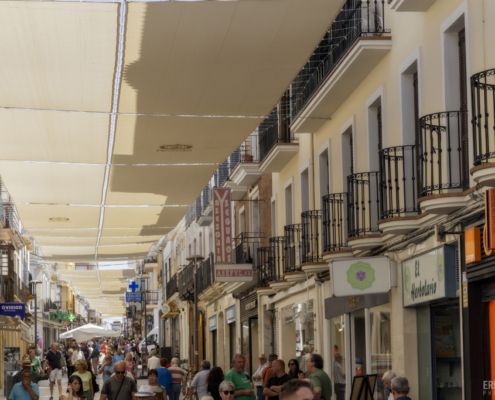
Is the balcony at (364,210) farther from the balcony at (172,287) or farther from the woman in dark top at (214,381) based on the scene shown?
the balcony at (172,287)

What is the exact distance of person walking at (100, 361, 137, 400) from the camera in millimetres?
11961

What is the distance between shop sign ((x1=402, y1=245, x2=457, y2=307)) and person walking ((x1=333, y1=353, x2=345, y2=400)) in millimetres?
4387

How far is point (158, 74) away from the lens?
33.4ft

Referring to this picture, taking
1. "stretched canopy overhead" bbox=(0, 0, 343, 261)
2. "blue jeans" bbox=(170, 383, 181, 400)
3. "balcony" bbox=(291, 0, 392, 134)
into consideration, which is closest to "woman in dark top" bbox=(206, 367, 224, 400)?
"stretched canopy overhead" bbox=(0, 0, 343, 261)

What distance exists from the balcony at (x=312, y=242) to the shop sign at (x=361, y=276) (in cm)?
356

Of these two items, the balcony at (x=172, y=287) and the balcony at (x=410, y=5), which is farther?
the balcony at (x=172, y=287)

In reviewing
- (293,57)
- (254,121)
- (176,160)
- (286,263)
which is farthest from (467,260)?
(286,263)

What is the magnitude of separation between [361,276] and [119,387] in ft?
13.7

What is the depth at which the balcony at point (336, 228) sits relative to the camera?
49.0ft

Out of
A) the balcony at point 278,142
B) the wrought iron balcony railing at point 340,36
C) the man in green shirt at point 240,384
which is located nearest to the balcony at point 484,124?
the wrought iron balcony railing at point 340,36

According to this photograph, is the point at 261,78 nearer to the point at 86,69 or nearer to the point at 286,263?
the point at 86,69

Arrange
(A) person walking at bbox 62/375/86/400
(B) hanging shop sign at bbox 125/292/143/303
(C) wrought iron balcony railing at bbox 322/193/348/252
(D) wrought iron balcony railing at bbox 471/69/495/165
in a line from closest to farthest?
(D) wrought iron balcony railing at bbox 471/69/495/165
(A) person walking at bbox 62/375/86/400
(C) wrought iron balcony railing at bbox 322/193/348/252
(B) hanging shop sign at bbox 125/292/143/303

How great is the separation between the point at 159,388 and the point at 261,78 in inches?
207

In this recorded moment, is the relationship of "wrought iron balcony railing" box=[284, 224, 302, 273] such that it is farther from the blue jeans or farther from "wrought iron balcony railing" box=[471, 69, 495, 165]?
"wrought iron balcony railing" box=[471, 69, 495, 165]
